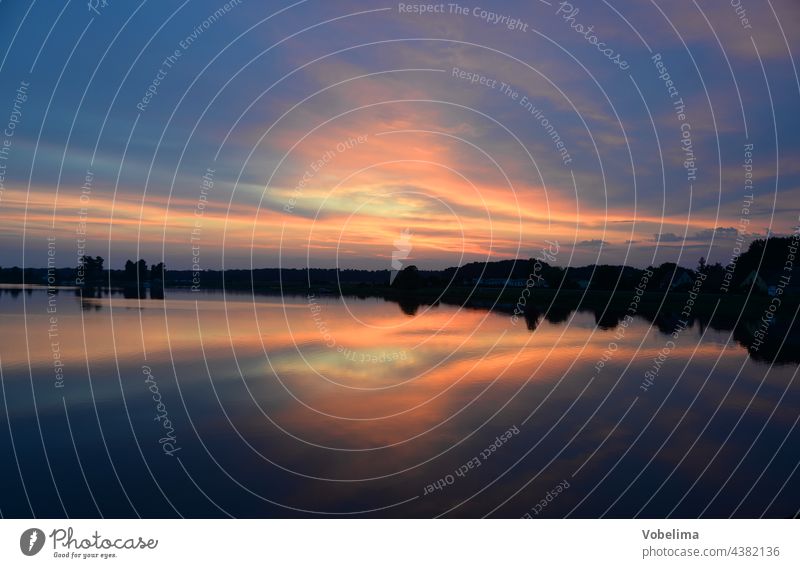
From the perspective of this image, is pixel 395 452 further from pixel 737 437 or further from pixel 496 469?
pixel 737 437

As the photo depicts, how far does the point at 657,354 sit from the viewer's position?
122ft

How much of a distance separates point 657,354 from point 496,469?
81.8 feet

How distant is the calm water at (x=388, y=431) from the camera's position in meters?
14.3

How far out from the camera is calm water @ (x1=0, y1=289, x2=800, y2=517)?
47.0 feet

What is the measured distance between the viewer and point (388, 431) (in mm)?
19484
